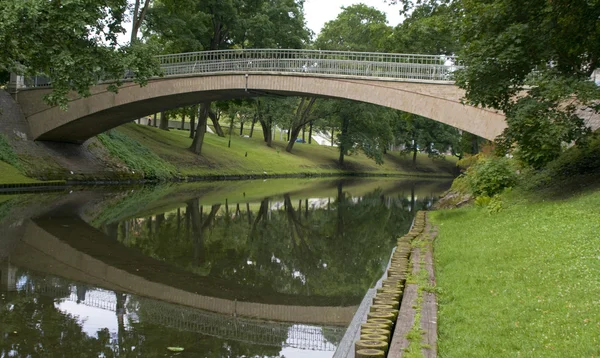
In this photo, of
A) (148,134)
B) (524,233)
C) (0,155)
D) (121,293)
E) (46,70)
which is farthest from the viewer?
(148,134)

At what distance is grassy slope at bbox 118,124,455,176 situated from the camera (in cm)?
3588

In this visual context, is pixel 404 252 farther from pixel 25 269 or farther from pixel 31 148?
pixel 31 148

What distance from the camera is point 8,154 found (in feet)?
79.2

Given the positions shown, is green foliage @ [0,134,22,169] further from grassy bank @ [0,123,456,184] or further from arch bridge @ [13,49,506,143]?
arch bridge @ [13,49,506,143]

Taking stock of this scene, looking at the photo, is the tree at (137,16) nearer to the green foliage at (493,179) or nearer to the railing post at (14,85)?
the railing post at (14,85)

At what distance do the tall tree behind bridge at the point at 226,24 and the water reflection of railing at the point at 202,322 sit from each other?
78.2 ft

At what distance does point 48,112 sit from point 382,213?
16195 mm

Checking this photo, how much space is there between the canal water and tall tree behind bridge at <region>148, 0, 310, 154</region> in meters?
14.1

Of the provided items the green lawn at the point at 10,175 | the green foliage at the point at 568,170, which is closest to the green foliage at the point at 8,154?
the green lawn at the point at 10,175

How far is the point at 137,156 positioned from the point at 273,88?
34.1 ft

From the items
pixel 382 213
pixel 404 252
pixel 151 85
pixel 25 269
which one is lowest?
pixel 382 213

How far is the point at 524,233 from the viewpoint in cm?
894

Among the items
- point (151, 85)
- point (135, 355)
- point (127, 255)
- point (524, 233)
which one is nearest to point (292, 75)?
point (151, 85)

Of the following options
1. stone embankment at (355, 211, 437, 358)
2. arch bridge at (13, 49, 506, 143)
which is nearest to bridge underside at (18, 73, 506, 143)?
arch bridge at (13, 49, 506, 143)
